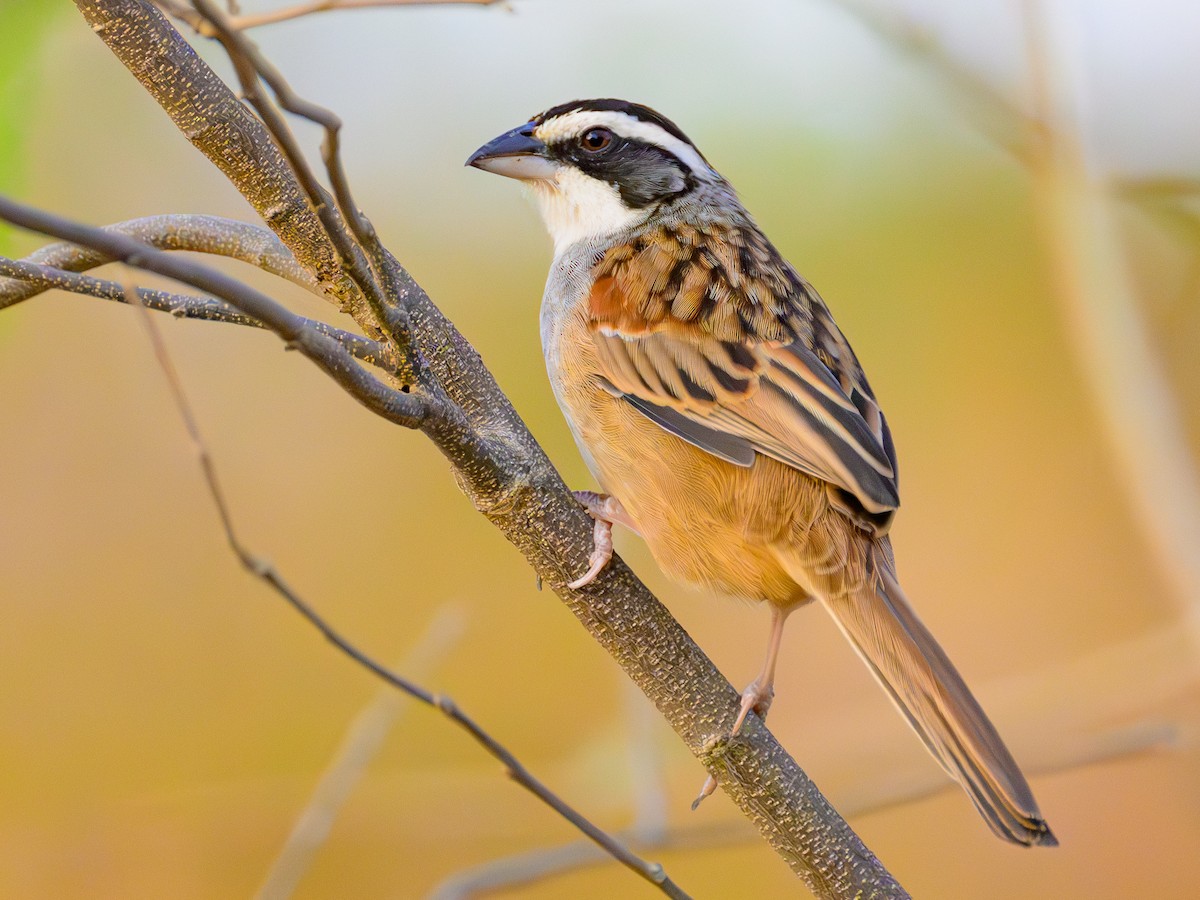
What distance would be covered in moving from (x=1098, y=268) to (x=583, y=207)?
161 centimetres

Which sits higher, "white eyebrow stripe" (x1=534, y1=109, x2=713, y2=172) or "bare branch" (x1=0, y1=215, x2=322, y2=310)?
"white eyebrow stripe" (x1=534, y1=109, x2=713, y2=172)

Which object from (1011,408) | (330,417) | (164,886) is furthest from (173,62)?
(1011,408)

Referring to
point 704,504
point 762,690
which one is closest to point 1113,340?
point 704,504

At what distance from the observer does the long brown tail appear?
220 centimetres

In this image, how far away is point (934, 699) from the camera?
240 cm

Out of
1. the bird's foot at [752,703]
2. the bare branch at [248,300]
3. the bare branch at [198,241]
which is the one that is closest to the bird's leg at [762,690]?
the bird's foot at [752,703]

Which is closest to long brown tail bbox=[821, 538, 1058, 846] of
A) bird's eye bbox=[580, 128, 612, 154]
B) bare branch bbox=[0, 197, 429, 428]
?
bare branch bbox=[0, 197, 429, 428]

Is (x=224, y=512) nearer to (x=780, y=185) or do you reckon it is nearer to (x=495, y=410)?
(x=495, y=410)

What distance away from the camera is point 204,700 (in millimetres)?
4836

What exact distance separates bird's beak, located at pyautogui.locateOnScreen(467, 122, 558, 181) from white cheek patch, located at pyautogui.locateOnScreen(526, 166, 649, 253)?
49mm

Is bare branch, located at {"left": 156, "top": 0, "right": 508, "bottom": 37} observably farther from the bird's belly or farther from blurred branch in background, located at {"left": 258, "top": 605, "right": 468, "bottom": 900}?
blurred branch in background, located at {"left": 258, "top": 605, "right": 468, "bottom": 900}

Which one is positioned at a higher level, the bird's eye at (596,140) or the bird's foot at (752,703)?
the bird's eye at (596,140)

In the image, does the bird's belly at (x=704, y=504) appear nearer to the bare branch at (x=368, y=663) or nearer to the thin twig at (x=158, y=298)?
the thin twig at (x=158, y=298)

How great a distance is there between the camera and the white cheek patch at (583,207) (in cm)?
359
